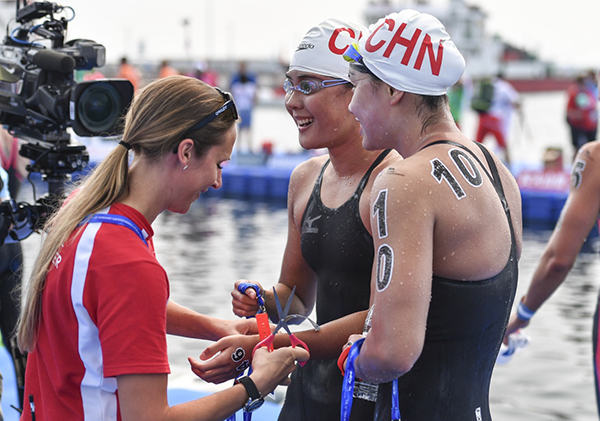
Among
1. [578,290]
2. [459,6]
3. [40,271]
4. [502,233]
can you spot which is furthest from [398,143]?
[459,6]

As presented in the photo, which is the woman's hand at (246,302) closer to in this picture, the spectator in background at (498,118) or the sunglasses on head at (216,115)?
the sunglasses on head at (216,115)

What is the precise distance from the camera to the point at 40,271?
75.5 inches

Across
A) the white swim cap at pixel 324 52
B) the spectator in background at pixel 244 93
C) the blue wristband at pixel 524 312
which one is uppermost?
the white swim cap at pixel 324 52

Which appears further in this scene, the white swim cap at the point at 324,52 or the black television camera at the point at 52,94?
the black television camera at the point at 52,94

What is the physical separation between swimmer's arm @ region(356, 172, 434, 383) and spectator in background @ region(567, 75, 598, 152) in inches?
Result: 563

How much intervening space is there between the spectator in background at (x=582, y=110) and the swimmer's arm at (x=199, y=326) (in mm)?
13894

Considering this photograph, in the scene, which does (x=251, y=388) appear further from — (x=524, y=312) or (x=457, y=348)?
(x=524, y=312)

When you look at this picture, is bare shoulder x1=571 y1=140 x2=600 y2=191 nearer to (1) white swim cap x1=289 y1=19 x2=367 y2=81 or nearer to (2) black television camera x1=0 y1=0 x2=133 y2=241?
(1) white swim cap x1=289 y1=19 x2=367 y2=81

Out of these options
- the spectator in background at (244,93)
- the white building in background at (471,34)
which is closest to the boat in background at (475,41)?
the white building in background at (471,34)

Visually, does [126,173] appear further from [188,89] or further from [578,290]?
[578,290]

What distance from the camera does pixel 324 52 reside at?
9.02 feet

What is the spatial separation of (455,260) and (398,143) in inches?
16.2

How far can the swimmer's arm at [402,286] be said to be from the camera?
1.80 metres

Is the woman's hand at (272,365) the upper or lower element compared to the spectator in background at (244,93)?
upper
